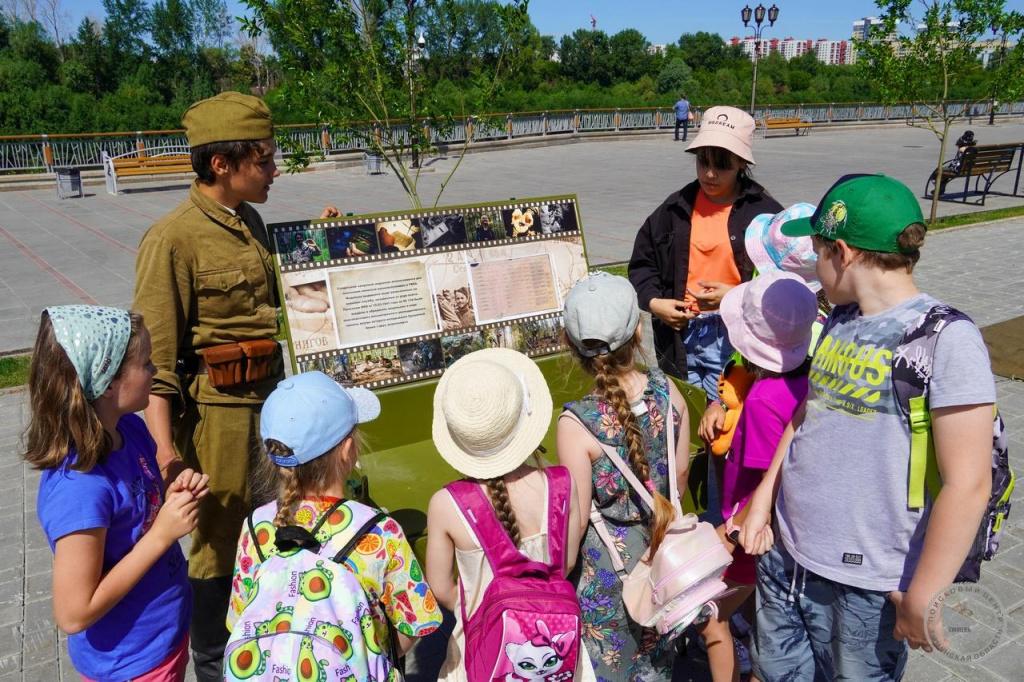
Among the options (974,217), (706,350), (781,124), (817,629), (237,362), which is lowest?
(817,629)

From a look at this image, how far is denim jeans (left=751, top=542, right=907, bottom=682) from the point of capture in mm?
1932

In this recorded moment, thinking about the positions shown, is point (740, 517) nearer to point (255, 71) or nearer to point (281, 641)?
point (281, 641)

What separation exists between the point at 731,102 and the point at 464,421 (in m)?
43.3

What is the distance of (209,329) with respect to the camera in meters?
2.46

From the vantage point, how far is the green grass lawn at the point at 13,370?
20.1ft

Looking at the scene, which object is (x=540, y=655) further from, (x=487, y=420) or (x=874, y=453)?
(x=874, y=453)

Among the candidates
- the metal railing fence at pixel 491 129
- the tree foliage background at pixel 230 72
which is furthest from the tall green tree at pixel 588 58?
the metal railing fence at pixel 491 129

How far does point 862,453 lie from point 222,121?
2150mm

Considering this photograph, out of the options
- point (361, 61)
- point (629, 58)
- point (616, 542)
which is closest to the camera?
point (616, 542)

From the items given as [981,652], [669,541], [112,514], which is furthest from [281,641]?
[981,652]

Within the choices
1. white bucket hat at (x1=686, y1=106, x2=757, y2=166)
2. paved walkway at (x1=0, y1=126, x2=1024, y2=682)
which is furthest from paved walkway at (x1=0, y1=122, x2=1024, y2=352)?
white bucket hat at (x1=686, y1=106, x2=757, y2=166)

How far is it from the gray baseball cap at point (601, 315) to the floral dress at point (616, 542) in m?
0.17

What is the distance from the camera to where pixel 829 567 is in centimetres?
196

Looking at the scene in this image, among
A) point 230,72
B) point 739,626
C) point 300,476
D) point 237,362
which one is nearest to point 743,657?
point 739,626
